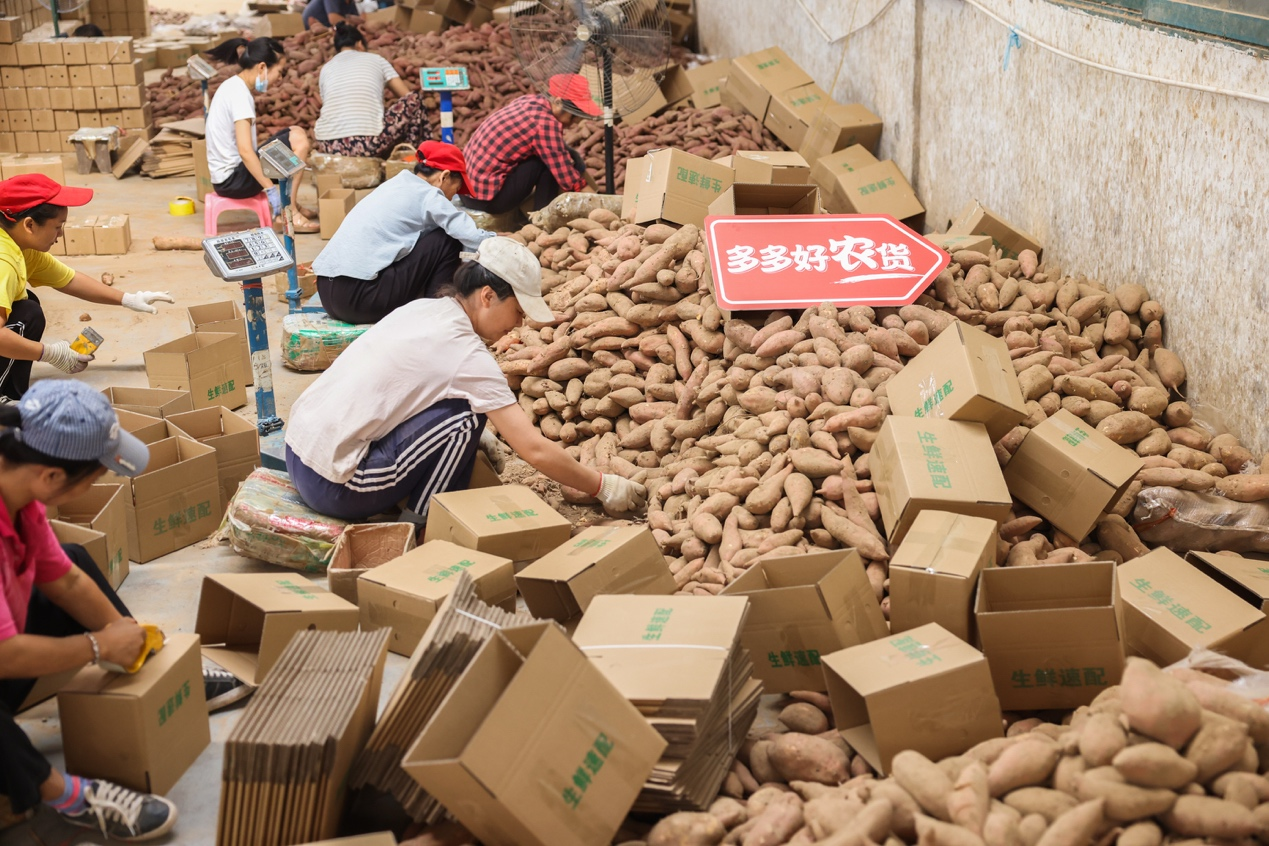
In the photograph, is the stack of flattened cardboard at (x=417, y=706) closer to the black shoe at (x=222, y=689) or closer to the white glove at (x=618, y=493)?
the black shoe at (x=222, y=689)

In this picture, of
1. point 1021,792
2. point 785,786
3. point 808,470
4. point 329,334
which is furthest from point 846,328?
point 329,334

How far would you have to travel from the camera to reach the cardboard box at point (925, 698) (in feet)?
7.30

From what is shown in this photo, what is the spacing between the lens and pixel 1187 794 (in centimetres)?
181

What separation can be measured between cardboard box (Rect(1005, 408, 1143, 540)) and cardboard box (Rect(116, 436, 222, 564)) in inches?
99.8

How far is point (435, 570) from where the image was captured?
2.98m

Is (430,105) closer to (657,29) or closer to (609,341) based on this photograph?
(657,29)

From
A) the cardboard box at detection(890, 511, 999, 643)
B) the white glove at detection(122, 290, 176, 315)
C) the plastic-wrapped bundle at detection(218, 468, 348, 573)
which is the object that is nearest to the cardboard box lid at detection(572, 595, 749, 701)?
the cardboard box at detection(890, 511, 999, 643)

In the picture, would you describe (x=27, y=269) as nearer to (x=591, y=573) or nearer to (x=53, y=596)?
(x=53, y=596)

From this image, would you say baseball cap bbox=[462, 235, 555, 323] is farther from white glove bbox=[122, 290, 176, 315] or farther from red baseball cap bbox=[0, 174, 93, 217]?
white glove bbox=[122, 290, 176, 315]

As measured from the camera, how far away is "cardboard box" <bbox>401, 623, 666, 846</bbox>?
1895mm

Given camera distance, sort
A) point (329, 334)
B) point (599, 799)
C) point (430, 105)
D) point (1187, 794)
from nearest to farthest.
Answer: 1. point (1187, 794)
2. point (599, 799)
3. point (329, 334)
4. point (430, 105)

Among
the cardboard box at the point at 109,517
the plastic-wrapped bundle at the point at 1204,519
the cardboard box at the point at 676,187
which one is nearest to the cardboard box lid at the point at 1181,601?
the plastic-wrapped bundle at the point at 1204,519

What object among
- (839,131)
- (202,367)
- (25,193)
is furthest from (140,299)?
(839,131)

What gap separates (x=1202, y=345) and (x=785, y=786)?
2.21m
